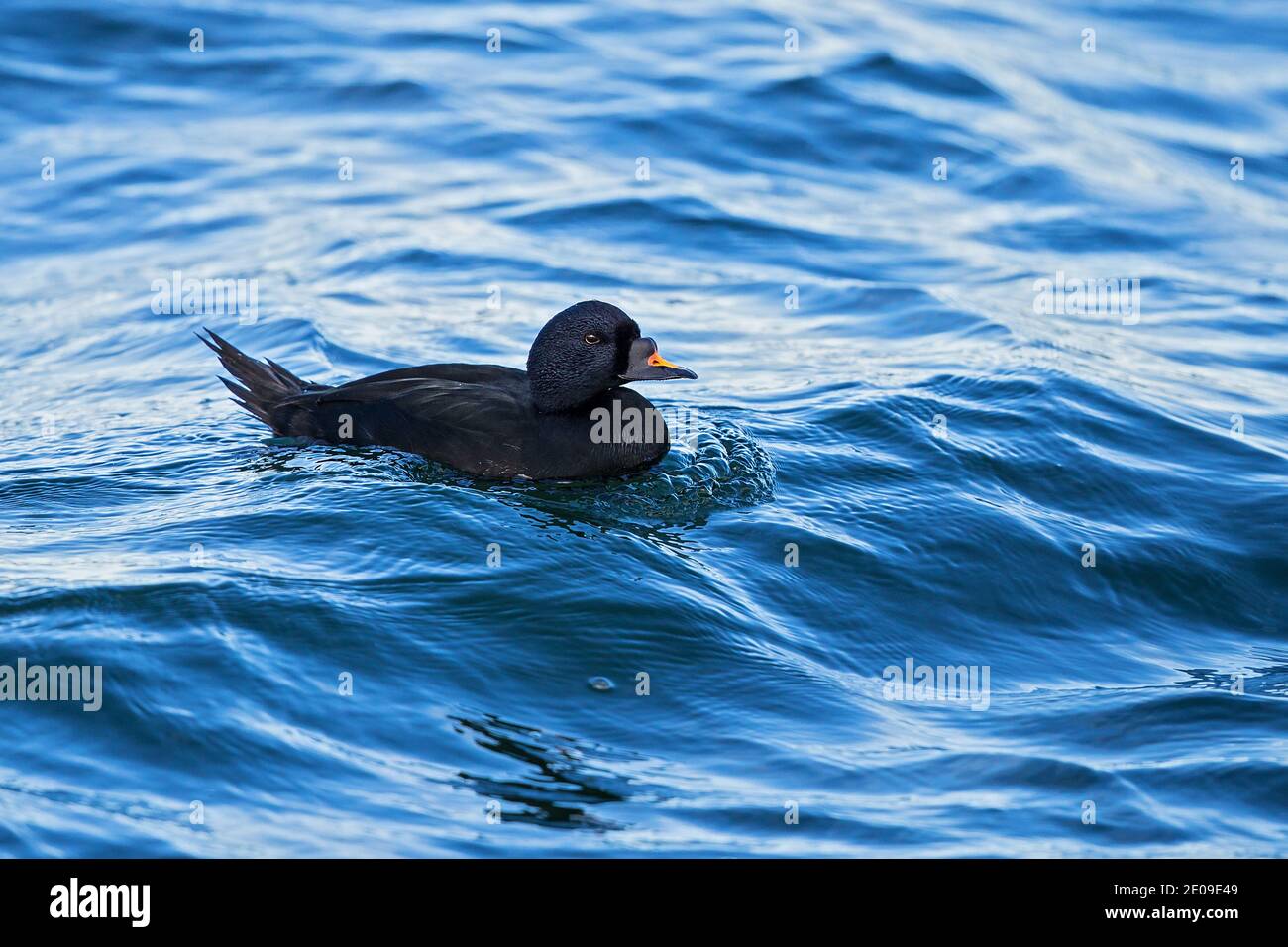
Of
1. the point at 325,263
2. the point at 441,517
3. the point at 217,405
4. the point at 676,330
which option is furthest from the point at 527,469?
the point at 325,263

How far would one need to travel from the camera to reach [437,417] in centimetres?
816

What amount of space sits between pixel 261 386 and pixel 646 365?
7.97ft

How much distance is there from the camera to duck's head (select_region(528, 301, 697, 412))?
26.6 ft

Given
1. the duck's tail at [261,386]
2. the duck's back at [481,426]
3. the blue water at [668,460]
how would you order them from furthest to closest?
the duck's tail at [261,386] → the duck's back at [481,426] → the blue water at [668,460]

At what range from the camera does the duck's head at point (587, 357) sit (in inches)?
319

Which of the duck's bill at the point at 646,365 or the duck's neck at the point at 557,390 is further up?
the duck's bill at the point at 646,365

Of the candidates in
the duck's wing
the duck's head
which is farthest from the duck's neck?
the duck's wing

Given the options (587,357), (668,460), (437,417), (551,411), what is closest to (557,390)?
(551,411)

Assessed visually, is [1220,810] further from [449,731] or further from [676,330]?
[676,330]

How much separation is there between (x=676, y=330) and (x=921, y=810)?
6202mm

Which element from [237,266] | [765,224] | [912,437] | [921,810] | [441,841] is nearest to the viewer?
[441,841]

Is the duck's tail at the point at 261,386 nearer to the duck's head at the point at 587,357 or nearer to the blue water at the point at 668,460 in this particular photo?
the blue water at the point at 668,460

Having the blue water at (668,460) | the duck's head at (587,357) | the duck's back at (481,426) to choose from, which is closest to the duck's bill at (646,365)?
the duck's head at (587,357)

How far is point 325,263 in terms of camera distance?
1281 centimetres
